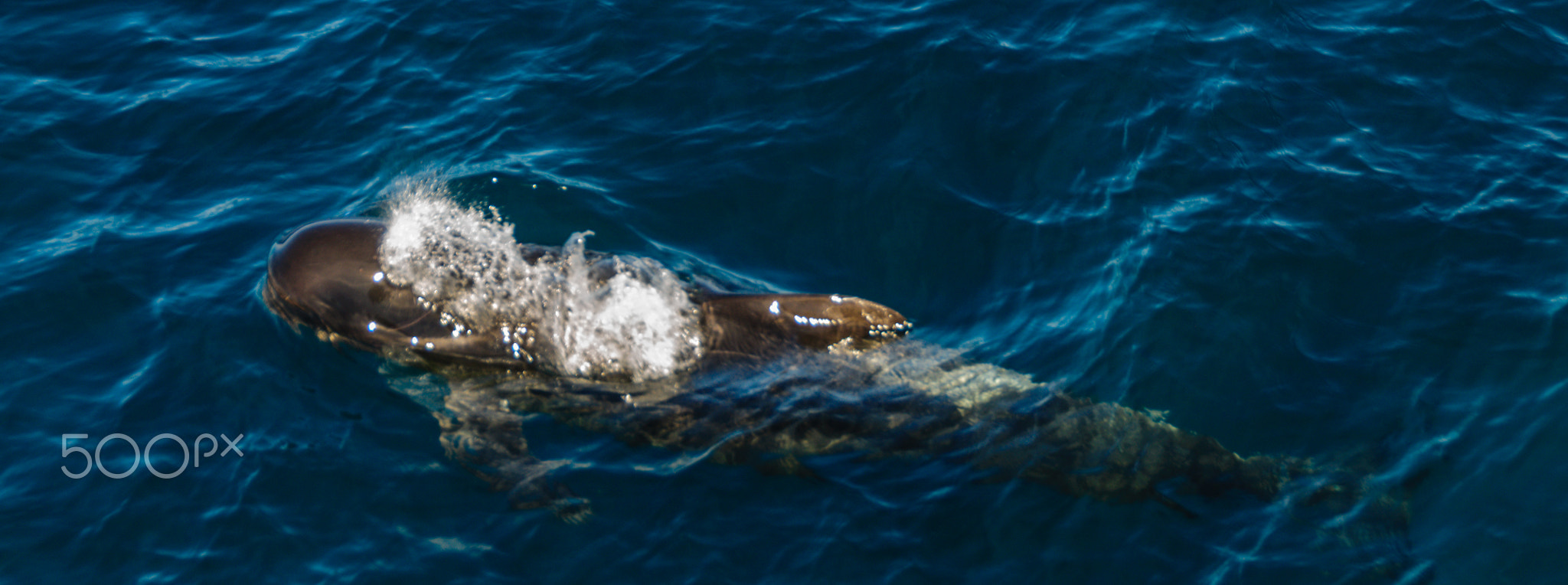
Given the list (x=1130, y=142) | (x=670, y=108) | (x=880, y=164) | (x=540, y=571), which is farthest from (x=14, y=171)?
(x=1130, y=142)

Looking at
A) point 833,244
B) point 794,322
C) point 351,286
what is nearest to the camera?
point 794,322

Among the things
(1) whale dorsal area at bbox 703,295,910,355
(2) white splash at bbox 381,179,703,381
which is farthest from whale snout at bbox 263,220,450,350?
(1) whale dorsal area at bbox 703,295,910,355

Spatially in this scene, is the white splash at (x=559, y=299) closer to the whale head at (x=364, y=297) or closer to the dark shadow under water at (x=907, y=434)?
the whale head at (x=364, y=297)

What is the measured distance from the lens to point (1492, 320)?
9703mm

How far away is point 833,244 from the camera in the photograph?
11336 millimetres

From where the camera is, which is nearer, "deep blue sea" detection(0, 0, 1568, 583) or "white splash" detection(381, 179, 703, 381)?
"deep blue sea" detection(0, 0, 1568, 583)

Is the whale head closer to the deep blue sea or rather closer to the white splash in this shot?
the white splash

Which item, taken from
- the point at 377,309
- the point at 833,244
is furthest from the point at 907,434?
the point at 377,309

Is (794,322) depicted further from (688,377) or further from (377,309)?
(377,309)

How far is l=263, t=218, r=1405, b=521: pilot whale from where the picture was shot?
8953mm

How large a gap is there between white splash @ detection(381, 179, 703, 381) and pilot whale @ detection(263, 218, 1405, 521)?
3 cm

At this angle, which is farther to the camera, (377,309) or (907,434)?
(377,309)

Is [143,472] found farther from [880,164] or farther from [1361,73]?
[1361,73]

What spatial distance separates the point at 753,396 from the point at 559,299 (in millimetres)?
1993
